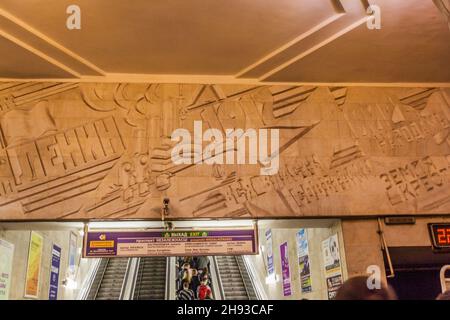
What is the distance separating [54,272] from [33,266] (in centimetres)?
137

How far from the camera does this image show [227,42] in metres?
4.89

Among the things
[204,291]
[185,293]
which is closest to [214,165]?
[185,293]

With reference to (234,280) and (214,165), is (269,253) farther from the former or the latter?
(214,165)

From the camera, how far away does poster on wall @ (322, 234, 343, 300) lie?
5164 mm

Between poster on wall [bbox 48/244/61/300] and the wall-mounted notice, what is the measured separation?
3409 mm

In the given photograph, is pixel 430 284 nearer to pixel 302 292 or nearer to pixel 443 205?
pixel 443 205

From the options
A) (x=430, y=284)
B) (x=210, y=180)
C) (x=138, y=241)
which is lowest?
(x=430, y=284)

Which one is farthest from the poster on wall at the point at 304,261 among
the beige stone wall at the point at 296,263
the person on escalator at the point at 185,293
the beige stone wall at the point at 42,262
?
the beige stone wall at the point at 42,262

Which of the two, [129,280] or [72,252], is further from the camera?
[129,280]

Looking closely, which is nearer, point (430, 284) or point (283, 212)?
point (283, 212)

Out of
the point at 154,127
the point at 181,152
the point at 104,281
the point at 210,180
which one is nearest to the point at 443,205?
the point at 210,180

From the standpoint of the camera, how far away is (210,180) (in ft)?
16.9

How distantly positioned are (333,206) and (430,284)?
2.09 m
